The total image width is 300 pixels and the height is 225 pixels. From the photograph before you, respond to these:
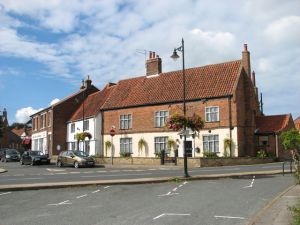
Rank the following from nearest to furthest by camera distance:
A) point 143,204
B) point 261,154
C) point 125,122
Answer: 1. point 143,204
2. point 261,154
3. point 125,122

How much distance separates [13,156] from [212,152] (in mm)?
31211

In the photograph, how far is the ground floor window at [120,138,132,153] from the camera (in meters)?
49.2

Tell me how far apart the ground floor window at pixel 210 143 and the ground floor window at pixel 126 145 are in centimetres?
1018

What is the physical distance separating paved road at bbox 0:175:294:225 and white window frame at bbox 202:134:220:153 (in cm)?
2178

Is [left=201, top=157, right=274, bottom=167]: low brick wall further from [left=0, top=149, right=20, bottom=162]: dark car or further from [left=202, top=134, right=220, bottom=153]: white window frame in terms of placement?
[left=0, top=149, right=20, bottom=162]: dark car

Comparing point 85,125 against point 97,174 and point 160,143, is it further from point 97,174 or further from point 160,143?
point 97,174

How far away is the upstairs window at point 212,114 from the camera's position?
4212cm

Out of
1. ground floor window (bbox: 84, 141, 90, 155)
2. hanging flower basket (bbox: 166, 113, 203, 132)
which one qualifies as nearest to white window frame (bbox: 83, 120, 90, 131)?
ground floor window (bbox: 84, 141, 90, 155)

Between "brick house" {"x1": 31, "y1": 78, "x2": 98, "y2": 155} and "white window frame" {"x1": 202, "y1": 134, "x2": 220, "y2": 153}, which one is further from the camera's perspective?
"brick house" {"x1": 31, "y1": 78, "x2": 98, "y2": 155}

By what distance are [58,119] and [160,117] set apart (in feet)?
63.7

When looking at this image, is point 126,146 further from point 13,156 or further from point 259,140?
point 13,156

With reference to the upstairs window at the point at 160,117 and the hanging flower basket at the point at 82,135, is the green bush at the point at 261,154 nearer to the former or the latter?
the upstairs window at the point at 160,117

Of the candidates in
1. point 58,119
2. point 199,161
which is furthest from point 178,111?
point 58,119

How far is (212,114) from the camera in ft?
139
